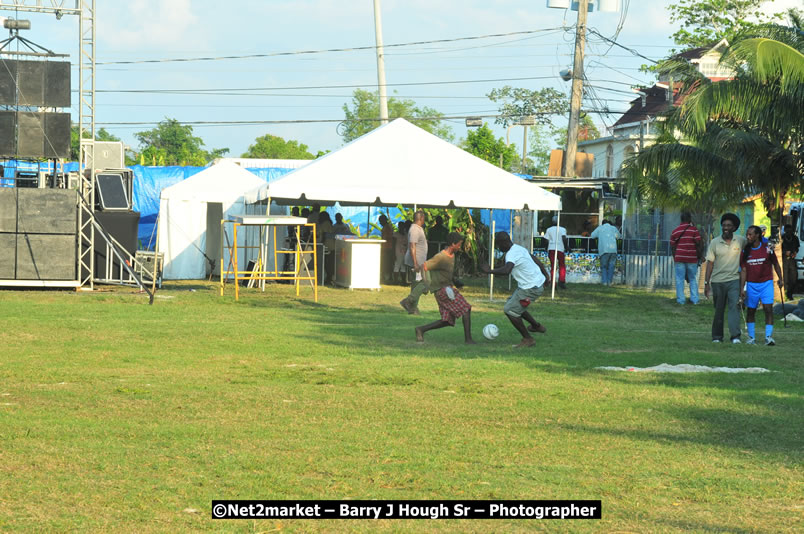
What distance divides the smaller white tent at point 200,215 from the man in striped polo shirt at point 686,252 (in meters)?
10.3

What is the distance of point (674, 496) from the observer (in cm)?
614

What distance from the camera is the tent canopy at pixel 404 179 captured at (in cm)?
2127

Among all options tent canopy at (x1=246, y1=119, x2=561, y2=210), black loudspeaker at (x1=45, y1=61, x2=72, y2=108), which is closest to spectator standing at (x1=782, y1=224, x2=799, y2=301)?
tent canopy at (x1=246, y1=119, x2=561, y2=210)

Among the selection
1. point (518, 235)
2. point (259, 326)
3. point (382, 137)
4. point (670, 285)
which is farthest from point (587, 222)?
point (259, 326)

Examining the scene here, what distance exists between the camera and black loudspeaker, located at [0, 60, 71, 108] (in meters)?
21.0

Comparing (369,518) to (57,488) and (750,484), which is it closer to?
(57,488)

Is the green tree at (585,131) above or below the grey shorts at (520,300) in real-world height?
above

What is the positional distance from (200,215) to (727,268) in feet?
52.1

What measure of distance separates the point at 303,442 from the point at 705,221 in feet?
73.1

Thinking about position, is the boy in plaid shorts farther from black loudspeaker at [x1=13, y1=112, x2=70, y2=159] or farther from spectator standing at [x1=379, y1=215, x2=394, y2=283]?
spectator standing at [x1=379, y1=215, x2=394, y2=283]

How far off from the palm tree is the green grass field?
21.0ft

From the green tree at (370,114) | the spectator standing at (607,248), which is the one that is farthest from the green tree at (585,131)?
the spectator standing at (607,248)

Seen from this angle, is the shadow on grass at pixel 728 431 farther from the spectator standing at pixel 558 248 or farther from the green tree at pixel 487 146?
the green tree at pixel 487 146

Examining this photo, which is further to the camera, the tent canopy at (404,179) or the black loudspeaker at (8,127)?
the tent canopy at (404,179)
